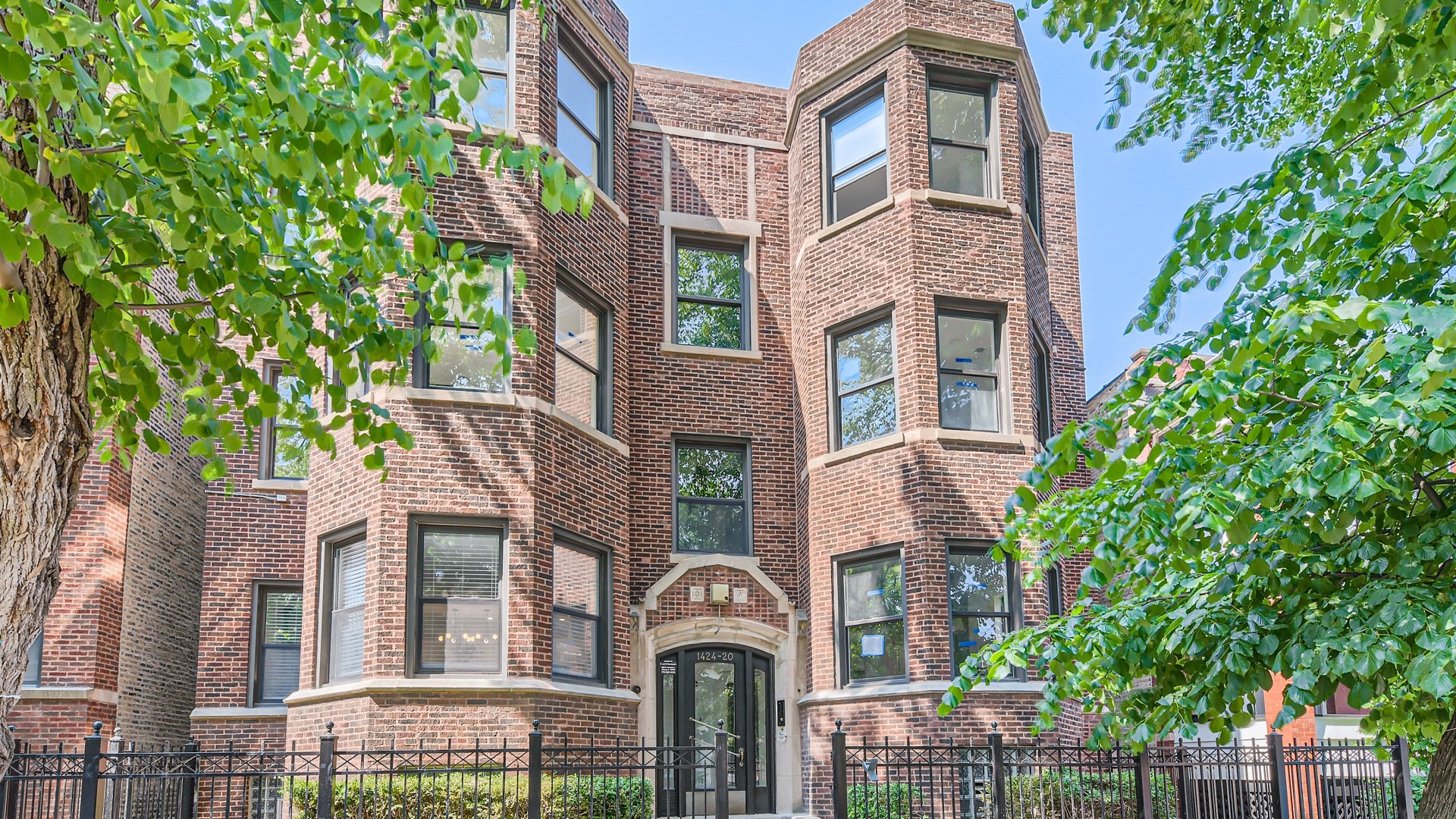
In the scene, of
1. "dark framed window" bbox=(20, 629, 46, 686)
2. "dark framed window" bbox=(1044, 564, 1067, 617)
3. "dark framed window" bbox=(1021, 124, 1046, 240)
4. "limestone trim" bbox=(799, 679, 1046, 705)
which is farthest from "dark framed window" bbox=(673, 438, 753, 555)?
"dark framed window" bbox=(20, 629, 46, 686)

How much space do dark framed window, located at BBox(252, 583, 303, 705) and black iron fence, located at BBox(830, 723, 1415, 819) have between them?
8192mm

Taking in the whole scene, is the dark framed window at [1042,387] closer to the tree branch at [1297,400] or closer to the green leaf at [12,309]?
the tree branch at [1297,400]

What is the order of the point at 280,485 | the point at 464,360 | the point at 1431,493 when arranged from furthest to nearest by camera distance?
the point at 280,485 < the point at 464,360 < the point at 1431,493

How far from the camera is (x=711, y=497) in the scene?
58.7ft

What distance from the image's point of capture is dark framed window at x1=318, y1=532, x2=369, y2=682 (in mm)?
14039

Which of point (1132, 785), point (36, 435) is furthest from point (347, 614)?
point (36, 435)

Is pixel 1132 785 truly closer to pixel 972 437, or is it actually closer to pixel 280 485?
pixel 972 437

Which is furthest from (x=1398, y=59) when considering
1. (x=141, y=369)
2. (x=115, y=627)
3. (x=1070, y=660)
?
(x=115, y=627)

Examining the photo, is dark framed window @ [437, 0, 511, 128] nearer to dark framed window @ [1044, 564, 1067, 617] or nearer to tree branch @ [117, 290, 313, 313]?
tree branch @ [117, 290, 313, 313]

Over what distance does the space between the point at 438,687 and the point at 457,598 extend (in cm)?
108

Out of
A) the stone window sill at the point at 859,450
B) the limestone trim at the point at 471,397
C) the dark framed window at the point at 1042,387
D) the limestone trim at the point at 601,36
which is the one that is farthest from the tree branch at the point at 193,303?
the dark framed window at the point at 1042,387

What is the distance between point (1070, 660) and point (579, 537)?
951 centimetres

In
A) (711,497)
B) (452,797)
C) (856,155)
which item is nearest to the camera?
(452,797)

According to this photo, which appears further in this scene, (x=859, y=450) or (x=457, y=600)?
(x=859, y=450)
